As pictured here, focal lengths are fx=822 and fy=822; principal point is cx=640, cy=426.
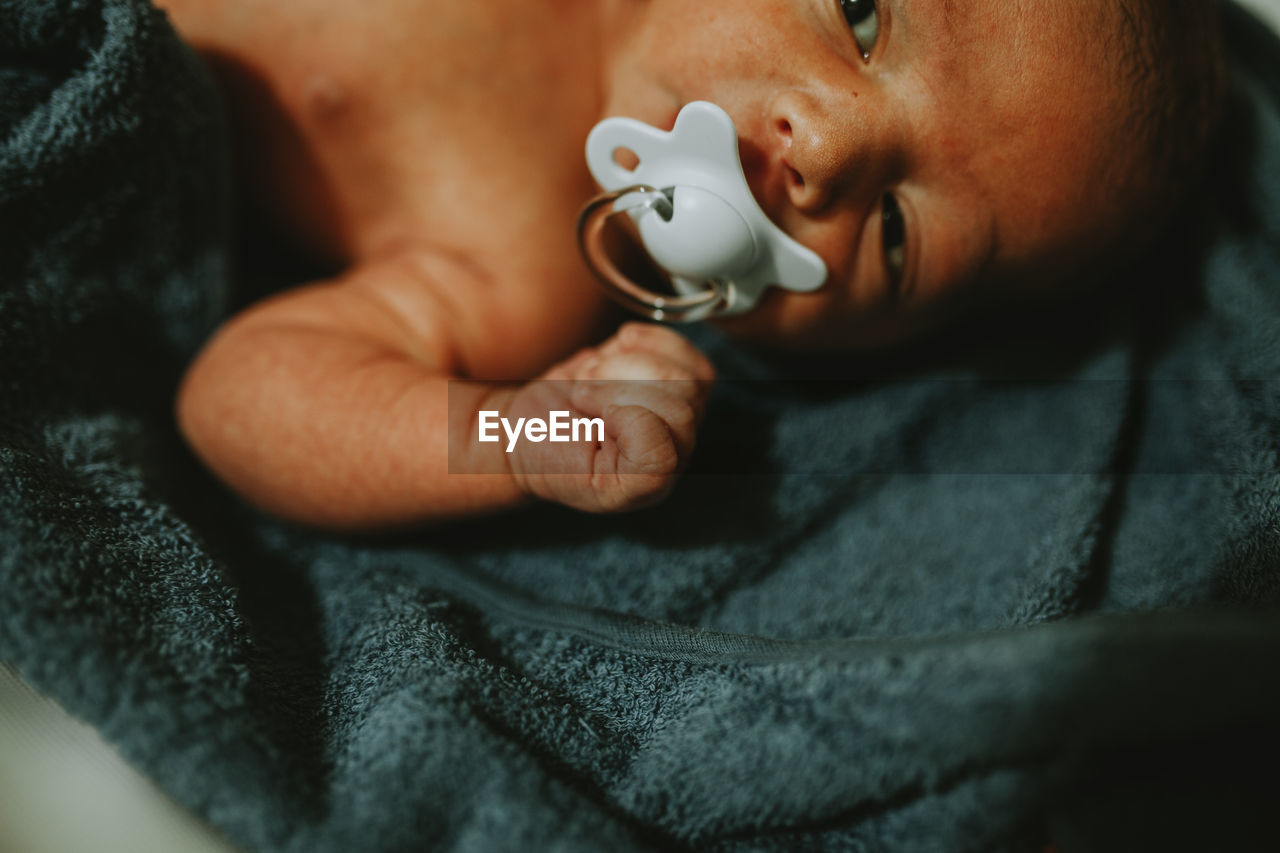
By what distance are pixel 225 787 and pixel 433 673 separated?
132 millimetres

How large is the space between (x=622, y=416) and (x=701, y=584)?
0.70ft

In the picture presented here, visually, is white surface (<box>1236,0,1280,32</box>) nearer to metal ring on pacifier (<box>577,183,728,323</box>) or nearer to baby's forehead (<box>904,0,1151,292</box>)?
baby's forehead (<box>904,0,1151,292</box>)

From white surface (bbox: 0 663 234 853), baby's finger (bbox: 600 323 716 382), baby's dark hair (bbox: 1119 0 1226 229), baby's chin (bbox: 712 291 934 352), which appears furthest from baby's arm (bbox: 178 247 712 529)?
baby's dark hair (bbox: 1119 0 1226 229)

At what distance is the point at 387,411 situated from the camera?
2.15 ft

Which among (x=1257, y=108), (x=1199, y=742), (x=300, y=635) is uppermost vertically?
(x=1257, y=108)

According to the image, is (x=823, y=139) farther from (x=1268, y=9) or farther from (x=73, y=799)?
(x=1268, y=9)

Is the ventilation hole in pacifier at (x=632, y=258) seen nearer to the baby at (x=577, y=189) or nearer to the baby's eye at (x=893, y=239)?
the baby at (x=577, y=189)

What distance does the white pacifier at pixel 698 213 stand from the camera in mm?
604

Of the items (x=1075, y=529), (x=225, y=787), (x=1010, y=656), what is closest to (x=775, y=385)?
(x=1075, y=529)

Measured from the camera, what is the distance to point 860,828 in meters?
0.47

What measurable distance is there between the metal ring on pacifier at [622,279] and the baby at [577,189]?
46 millimetres

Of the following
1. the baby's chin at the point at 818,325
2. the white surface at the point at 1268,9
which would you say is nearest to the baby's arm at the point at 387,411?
the baby's chin at the point at 818,325

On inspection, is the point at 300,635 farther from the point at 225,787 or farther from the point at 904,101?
the point at 904,101

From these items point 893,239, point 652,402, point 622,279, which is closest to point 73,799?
point 652,402
